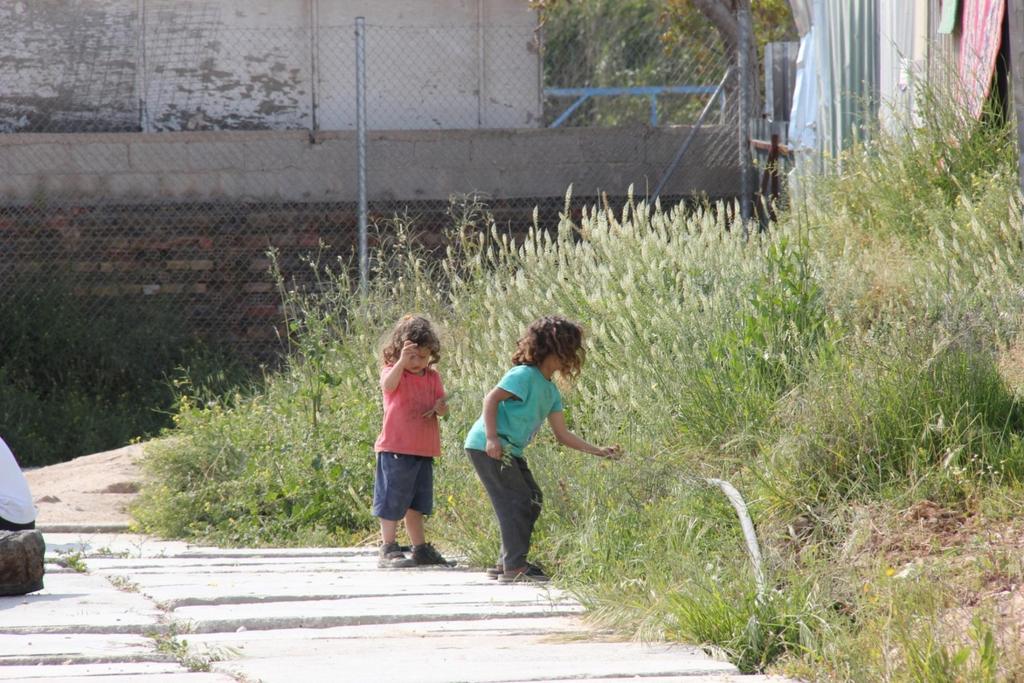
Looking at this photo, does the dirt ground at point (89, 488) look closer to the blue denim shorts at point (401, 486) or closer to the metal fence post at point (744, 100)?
the blue denim shorts at point (401, 486)

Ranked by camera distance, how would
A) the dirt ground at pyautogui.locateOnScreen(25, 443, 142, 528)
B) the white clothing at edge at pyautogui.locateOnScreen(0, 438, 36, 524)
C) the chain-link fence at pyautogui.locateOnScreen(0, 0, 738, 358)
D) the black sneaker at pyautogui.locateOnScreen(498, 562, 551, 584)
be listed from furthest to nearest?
the chain-link fence at pyautogui.locateOnScreen(0, 0, 738, 358) < the dirt ground at pyautogui.locateOnScreen(25, 443, 142, 528) < the white clothing at edge at pyautogui.locateOnScreen(0, 438, 36, 524) < the black sneaker at pyautogui.locateOnScreen(498, 562, 551, 584)

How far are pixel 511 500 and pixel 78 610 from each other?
1804 mm

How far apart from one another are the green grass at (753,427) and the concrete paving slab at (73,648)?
1516mm

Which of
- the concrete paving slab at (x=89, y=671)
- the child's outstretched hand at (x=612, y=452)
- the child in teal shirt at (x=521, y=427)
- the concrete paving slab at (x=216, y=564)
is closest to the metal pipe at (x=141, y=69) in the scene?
the concrete paving slab at (x=216, y=564)

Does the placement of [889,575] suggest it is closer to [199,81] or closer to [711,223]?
[711,223]

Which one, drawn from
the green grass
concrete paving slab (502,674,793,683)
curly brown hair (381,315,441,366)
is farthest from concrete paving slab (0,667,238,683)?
curly brown hair (381,315,441,366)

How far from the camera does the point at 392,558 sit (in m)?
6.10

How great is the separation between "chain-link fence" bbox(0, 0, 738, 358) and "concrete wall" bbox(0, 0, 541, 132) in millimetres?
20

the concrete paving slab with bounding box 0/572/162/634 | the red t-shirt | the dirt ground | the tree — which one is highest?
the tree

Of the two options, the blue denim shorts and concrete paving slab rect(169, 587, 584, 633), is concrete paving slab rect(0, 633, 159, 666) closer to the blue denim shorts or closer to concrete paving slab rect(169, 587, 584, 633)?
concrete paving slab rect(169, 587, 584, 633)

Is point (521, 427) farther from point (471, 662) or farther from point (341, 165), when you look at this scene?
point (341, 165)

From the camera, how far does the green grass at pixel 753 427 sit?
4074mm

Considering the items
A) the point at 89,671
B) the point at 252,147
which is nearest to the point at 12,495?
the point at 89,671

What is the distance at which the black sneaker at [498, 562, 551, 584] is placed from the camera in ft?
17.9
